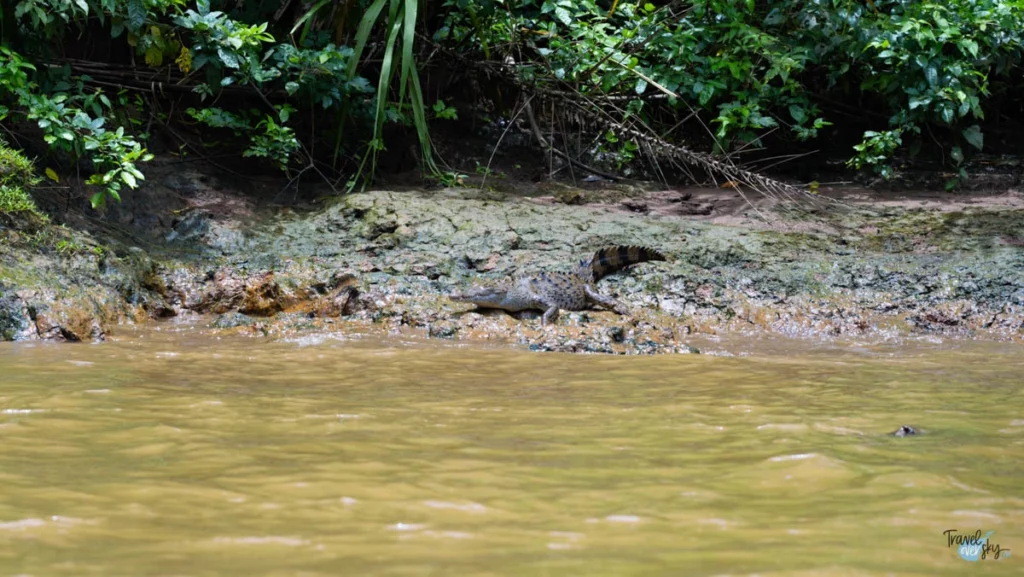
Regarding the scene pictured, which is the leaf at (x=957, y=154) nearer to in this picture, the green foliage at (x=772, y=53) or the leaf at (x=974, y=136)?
the green foliage at (x=772, y=53)

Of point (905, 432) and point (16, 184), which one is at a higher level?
point (16, 184)

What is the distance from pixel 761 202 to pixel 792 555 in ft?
21.1

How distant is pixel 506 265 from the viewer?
6.62 m

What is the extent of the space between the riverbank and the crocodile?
0.12 m

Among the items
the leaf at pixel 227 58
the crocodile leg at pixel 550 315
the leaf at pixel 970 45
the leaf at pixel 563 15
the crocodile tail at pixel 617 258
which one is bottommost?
the crocodile leg at pixel 550 315

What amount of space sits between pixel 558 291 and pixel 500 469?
11.7 feet

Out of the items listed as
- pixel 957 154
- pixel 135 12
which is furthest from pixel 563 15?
pixel 957 154

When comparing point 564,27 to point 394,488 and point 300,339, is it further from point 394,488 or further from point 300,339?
point 394,488

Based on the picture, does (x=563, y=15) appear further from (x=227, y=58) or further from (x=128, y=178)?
(x=128, y=178)

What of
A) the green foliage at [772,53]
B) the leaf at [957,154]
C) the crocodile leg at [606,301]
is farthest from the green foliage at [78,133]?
the leaf at [957,154]

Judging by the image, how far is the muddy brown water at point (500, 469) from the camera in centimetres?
185

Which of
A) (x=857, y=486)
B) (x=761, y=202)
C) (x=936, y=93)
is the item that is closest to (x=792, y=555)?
(x=857, y=486)

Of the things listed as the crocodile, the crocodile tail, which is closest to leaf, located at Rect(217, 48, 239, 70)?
the crocodile

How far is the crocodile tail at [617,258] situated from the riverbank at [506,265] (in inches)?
3.7
